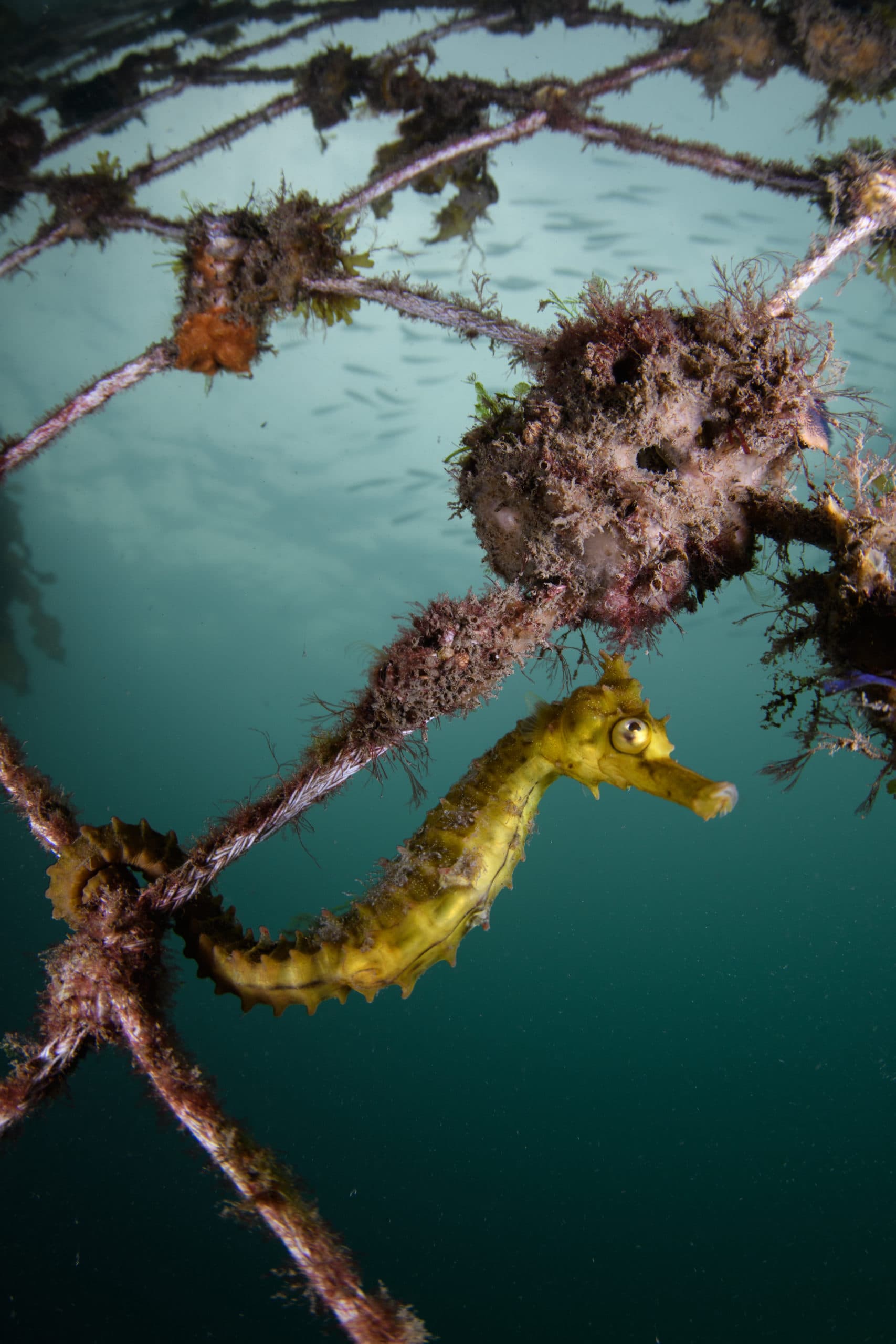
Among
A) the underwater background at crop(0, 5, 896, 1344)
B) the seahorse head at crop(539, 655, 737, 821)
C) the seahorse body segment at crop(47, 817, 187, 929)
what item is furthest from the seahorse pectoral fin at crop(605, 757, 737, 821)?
the seahorse body segment at crop(47, 817, 187, 929)

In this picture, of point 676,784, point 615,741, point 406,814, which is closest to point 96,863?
point 615,741

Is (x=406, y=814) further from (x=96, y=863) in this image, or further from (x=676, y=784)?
(x=676, y=784)

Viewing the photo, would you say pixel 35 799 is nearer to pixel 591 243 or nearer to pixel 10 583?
pixel 591 243

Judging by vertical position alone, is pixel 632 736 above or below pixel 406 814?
below

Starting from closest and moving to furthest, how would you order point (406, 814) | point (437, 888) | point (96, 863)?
point (96, 863)
point (437, 888)
point (406, 814)

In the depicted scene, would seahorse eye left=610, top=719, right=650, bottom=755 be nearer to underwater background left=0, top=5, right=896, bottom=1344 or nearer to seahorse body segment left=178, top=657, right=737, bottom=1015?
seahorse body segment left=178, top=657, right=737, bottom=1015

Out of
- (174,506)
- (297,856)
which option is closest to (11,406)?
(174,506)

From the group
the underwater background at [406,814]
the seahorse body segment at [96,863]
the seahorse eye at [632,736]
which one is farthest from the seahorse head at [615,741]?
the seahorse body segment at [96,863]
